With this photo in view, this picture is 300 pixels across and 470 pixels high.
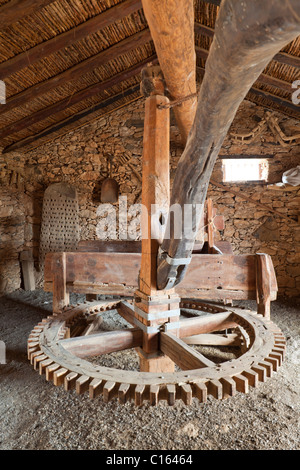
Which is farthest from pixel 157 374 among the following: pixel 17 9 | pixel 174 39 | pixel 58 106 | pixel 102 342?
pixel 58 106

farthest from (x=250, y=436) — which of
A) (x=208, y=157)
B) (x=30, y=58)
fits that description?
(x=30, y=58)

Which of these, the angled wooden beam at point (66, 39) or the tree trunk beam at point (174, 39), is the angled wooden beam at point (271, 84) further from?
the tree trunk beam at point (174, 39)

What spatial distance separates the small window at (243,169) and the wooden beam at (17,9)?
449cm

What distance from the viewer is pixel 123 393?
123cm

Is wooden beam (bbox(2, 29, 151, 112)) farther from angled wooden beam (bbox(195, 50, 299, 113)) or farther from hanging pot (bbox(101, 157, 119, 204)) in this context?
hanging pot (bbox(101, 157, 119, 204))

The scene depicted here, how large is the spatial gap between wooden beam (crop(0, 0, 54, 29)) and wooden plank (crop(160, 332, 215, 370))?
11.8 ft

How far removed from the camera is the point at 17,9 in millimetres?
2953

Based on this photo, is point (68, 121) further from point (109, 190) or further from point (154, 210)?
point (154, 210)

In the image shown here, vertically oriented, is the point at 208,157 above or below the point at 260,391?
above

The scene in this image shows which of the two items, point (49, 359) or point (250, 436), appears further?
point (250, 436)
